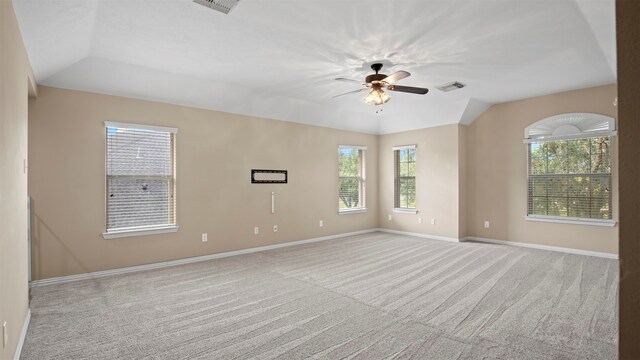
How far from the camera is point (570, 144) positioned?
577cm

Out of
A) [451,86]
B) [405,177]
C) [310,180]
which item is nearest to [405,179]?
[405,177]

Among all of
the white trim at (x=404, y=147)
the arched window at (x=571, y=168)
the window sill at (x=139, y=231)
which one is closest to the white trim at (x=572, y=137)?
the arched window at (x=571, y=168)

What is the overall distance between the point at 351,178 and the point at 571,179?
4.26 m

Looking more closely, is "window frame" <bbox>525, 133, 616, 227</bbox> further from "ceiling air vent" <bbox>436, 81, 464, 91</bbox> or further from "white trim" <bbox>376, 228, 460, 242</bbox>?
"ceiling air vent" <bbox>436, 81, 464, 91</bbox>

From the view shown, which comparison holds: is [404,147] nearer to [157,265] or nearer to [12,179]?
[157,265]

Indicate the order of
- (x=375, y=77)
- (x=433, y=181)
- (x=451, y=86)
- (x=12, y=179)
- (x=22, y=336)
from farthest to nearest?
(x=433, y=181), (x=451, y=86), (x=375, y=77), (x=22, y=336), (x=12, y=179)

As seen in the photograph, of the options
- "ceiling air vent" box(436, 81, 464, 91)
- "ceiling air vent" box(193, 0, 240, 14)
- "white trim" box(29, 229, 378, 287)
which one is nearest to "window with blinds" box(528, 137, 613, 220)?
"ceiling air vent" box(436, 81, 464, 91)

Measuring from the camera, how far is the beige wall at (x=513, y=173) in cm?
548

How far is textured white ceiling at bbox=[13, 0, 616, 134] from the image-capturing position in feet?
9.59

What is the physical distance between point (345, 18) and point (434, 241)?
5.19 metres

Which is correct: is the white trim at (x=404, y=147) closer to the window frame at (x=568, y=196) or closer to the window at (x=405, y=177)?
the window at (x=405, y=177)

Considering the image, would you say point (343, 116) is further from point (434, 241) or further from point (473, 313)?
point (473, 313)

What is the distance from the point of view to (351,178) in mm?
7977

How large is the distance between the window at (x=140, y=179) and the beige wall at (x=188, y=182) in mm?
111
